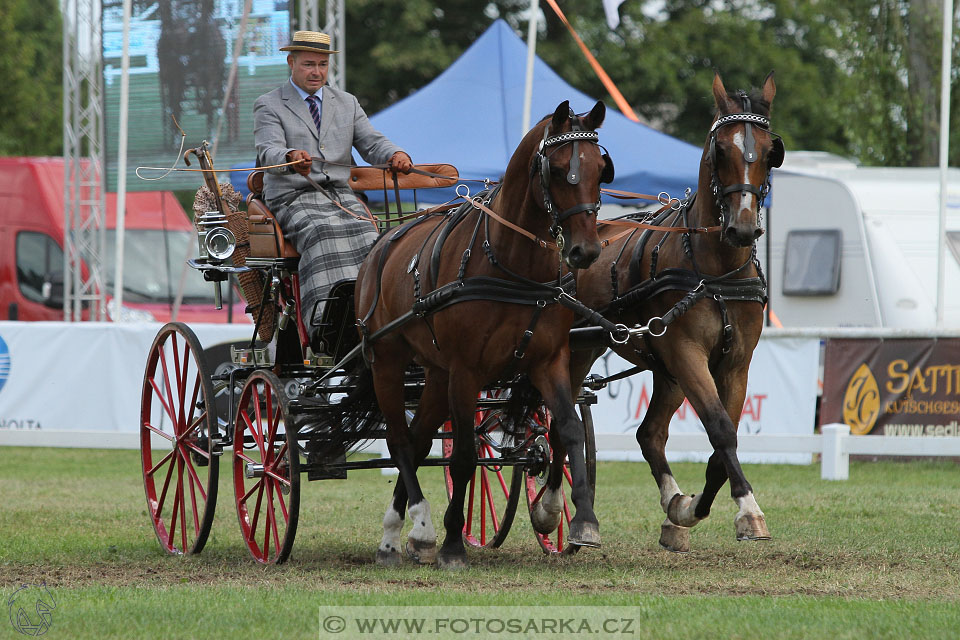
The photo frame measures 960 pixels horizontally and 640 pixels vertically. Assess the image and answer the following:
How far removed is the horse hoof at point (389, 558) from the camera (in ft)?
21.5

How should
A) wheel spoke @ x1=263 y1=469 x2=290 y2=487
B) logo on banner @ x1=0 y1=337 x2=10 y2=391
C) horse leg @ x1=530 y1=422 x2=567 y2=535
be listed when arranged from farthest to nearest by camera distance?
logo on banner @ x1=0 y1=337 x2=10 y2=391
horse leg @ x1=530 y1=422 x2=567 y2=535
wheel spoke @ x1=263 y1=469 x2=290 y2=487

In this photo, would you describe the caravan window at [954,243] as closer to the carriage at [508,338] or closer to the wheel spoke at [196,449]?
the carriage at [508,338]

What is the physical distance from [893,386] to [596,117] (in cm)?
668

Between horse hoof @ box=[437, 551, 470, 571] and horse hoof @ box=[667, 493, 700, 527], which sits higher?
horse hoof @ box=[667, 493, 700, 527]

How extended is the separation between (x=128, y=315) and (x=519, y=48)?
19.9 ft

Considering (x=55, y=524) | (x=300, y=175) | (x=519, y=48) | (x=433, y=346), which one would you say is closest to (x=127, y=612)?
(x=433, y=346)

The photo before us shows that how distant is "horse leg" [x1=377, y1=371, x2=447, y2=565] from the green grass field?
17 cm

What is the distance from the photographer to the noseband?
18.2 feet

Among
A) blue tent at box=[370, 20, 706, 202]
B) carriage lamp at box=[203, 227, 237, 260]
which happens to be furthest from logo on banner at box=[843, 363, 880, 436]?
carriage lamp at box=[203, 227, 237, 260]

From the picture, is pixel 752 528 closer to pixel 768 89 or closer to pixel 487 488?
pixel 768 89

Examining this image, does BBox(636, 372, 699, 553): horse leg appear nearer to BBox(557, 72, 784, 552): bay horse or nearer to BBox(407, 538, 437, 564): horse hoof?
BBox(557, 72, 784, 552): bay horse

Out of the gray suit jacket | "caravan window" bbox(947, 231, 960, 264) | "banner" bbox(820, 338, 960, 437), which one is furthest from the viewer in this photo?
"caravan window" bbox(947, 231, 960, 264)

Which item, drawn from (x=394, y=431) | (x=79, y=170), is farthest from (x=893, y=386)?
(x=79, y=170)

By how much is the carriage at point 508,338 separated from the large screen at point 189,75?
21.5 feet
